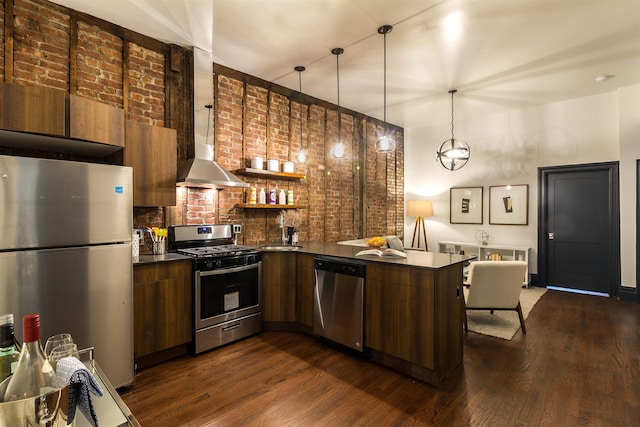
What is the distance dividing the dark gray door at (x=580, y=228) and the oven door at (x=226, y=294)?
5.32 meters

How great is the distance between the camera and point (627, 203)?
491cm

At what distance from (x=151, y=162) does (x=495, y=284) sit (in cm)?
387

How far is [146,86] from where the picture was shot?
3.47 metres

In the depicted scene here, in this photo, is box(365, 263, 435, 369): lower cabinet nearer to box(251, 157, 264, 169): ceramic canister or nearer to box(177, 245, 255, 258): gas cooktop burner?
box(177, 245, 255, 258): gas cooktop burner

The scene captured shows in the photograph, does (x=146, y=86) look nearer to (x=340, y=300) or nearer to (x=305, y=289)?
(x=305, y=289)

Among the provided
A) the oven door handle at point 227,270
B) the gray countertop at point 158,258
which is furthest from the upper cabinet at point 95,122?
the oven door handle at point 227,270

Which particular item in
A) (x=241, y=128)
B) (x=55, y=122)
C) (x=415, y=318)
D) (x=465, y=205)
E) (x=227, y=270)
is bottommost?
(x=415, y=318)

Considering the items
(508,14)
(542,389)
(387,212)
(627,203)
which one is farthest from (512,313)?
(508,14)

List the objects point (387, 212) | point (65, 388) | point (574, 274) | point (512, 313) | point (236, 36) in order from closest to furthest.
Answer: point (65, 388) → point (236, 36) → point (512, 313) → point (574, 274) → point (387, 212)

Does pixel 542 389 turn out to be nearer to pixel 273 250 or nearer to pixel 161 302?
pixel 273 250

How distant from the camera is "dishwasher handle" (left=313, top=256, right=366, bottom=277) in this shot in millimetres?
3020

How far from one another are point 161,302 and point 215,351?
78 cm

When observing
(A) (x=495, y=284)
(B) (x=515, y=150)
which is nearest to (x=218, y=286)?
(A) (x=495, y=284)

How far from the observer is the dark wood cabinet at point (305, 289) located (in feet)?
11.7
